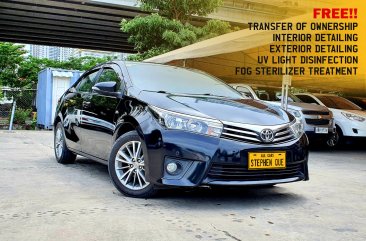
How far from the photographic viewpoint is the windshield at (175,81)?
4.80m

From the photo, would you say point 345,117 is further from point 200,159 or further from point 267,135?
point 200,159

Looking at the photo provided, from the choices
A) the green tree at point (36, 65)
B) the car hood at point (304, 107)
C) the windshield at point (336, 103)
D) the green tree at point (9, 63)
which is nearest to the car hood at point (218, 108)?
the car hood at point (304, 107)

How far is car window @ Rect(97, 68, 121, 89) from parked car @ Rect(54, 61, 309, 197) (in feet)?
0.07

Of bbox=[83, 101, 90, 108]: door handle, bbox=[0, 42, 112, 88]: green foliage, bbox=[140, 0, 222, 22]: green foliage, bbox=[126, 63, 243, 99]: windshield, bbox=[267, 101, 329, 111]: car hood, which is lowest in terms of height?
bbox=[83, 101, 90, 108]: door handle

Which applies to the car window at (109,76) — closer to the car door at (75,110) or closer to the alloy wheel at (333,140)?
the car door at (75,110)

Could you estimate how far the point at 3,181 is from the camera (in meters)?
4.95

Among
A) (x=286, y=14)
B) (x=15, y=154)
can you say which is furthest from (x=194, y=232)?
(x=286, y=14)

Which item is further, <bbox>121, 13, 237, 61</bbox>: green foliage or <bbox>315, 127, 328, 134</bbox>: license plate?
<bbox>121, 13, 237, 61</bbox>: green foliage

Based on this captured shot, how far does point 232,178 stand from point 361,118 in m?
7.15

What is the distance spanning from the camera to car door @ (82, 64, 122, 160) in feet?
15.8

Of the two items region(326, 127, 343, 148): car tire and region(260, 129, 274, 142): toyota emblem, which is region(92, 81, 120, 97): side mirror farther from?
region(326, 127, 343, 148): car tire

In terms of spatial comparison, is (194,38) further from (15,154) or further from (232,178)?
(232,178)

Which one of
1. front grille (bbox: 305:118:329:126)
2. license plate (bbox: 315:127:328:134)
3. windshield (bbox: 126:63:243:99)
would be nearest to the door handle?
windshield (bbox: 126:63:243:99)

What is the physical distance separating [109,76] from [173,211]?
2.16m
